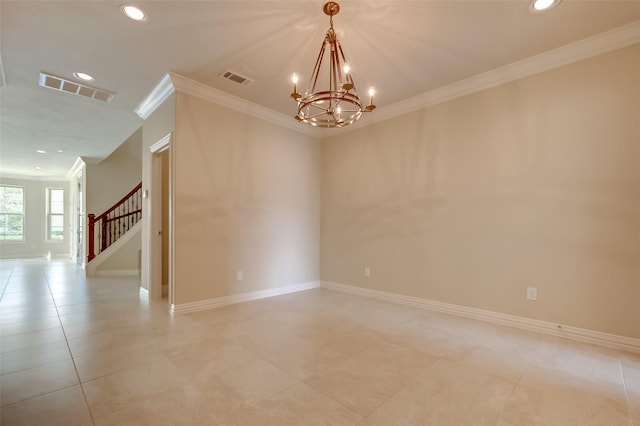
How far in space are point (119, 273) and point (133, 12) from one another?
581 centimetres

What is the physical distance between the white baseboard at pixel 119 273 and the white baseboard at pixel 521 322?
5217 mm

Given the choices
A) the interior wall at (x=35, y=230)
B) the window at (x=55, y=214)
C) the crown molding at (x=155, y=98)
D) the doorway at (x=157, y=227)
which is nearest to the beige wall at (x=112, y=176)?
the crown molding at (x=155, y=98)

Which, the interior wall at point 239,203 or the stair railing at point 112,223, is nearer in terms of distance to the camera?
the interior wall at point 239,203

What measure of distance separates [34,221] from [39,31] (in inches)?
420

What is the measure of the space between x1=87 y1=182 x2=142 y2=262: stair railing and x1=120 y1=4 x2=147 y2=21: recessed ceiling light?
4954 millimetres

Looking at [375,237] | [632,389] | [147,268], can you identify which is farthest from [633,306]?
[147,268]

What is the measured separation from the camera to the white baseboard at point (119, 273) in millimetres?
6328

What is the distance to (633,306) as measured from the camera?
2.58m

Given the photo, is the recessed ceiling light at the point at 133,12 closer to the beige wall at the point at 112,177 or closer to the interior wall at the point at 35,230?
the beige wall at the point at 112,177

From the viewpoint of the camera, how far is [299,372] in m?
2.16

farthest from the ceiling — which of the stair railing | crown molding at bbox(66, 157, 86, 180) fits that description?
crown molding at bbox(66, 157, 86, 180)

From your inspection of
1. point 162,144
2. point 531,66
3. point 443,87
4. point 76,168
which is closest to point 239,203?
point 162,144

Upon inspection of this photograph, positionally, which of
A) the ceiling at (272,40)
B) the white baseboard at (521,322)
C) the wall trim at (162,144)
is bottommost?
the white baseboard at (521,322)

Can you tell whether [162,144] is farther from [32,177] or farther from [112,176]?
[32,177]
